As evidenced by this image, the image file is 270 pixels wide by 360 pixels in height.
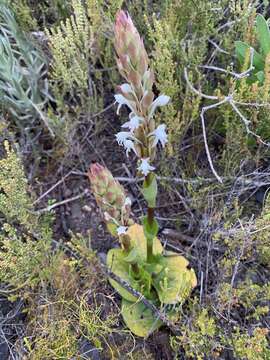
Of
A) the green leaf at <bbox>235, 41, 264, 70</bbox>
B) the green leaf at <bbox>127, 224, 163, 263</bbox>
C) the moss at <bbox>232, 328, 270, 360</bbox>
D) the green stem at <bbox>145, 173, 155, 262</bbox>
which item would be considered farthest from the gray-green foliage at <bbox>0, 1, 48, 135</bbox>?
the moss at <bbox>232, 328, 270, 360</bbox>

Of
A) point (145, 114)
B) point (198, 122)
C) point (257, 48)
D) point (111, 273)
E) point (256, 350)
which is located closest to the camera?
point (145, 114)

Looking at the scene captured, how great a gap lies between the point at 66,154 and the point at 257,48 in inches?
34.6

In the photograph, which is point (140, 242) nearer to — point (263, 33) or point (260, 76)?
point (260, 76)

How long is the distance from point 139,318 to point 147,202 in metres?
0.42

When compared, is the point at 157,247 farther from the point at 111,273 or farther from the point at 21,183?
the point at 21,183

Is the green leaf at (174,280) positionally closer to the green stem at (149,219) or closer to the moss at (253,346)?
the green stem at (149,219)

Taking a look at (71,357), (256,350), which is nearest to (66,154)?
(71,357)

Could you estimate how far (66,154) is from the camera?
1.86 m

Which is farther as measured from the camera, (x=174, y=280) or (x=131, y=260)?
(x=174, y=280)

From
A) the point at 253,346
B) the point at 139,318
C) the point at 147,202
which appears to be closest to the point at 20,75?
the point at 147,202

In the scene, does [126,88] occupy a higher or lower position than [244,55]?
higher

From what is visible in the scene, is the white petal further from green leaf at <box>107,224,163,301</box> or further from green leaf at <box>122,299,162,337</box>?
green leaf at <box>122,299,162,337</box>

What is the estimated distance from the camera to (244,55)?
152cm

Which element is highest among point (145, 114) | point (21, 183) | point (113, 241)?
point (145, 114)
